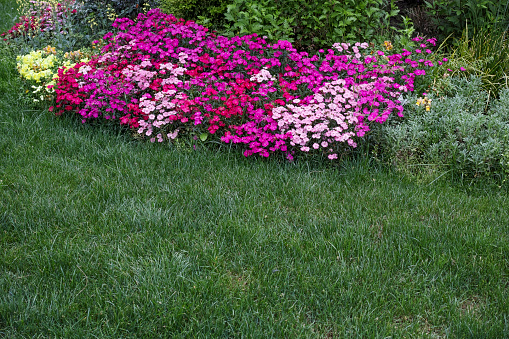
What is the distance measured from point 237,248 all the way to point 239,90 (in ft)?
6.85

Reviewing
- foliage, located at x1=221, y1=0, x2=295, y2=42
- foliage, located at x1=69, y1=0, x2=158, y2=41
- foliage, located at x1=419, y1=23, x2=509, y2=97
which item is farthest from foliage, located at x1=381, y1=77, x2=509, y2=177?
foliage, located at x1=69, y1=0, x2=158, y2=41

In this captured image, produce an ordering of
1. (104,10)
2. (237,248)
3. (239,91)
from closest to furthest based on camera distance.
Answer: (237,248)
(239,91)
(104,10)

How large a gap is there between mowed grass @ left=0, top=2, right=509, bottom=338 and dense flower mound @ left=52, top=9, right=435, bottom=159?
0.33m

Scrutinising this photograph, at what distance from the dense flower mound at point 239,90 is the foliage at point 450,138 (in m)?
0.21

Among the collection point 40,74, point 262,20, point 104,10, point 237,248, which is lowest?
point 237,248

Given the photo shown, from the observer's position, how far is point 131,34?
5.88 m

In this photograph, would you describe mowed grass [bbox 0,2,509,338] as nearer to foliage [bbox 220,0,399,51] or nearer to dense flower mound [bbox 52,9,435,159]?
dense flower mound [bbox 52,9,435,159]

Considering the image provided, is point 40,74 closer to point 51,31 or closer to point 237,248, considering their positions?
point 51,31

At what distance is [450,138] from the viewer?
13.7 feet

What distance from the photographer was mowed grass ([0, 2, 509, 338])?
243cm

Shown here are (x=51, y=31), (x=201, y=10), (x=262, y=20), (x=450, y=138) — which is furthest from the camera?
(x=51, y=31)

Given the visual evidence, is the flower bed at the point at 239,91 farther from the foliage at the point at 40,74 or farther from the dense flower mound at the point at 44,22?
the dense flower mound at the point at 44,22

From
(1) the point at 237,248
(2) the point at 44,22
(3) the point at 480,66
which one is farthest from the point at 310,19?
(2) the point at 44,22

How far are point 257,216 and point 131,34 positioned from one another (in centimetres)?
361
